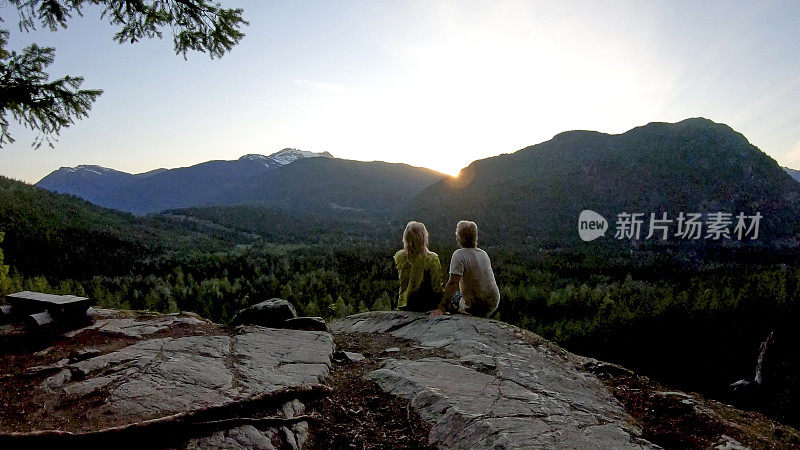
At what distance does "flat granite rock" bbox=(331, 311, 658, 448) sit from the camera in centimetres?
229

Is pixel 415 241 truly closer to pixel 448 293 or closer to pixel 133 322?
pixel 448 293

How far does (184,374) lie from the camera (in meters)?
2.73

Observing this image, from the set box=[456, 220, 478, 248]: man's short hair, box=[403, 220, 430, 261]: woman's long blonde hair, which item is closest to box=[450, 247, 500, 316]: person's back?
box=[456, 220, 478, 248]: man's short hair

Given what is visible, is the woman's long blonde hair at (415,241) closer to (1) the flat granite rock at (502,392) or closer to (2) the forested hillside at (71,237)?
(1) the flat granite rock at (502,392)

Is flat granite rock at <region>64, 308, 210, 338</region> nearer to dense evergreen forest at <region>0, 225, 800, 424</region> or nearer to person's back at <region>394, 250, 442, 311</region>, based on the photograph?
dense evergreen forest at <region>0, 225, 800, 424</region>

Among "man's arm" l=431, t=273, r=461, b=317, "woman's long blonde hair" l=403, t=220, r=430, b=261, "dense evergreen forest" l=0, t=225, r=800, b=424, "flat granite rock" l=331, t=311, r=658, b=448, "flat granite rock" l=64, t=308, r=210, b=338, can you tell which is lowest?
"dense evergreen forest" l=0, t=225, r=800, b=424

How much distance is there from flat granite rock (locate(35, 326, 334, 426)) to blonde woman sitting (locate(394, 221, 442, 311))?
5.66 feet

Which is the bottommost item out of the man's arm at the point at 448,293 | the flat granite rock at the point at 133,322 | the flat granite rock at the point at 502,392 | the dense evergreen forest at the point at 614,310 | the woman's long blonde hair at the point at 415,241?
the dense evergreen forest at the point at 614,310

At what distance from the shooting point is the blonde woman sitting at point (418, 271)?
5.12m

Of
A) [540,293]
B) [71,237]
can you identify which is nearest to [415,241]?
[540,293]

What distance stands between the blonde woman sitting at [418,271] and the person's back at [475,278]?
0.30 meters

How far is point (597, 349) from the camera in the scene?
9.09 meters

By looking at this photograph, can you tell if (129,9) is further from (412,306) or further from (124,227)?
(124,227)

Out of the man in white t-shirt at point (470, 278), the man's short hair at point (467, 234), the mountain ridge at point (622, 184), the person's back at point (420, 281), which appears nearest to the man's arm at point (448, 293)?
the man in white t-shirt at point (470, 278)
